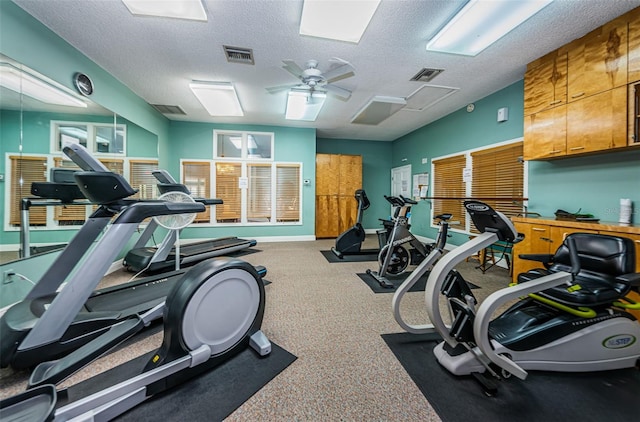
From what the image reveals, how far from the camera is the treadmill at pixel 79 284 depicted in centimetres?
140

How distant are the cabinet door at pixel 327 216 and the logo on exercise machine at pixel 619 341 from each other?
5431 millimetres

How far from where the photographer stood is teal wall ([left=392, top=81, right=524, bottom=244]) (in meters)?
3.75

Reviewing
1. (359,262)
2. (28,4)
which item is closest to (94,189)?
(28,4)

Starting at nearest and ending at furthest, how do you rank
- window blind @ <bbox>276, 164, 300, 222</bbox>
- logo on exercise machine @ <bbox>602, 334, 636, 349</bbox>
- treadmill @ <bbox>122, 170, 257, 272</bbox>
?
logo on exercise machine @ <bbox>602, 334, 636, 349</bbox> → treadmill @ <bbox>122, 170, 257, 272</bbox> → window blind @ <bbox>276, 164, 300, 222</bbox>

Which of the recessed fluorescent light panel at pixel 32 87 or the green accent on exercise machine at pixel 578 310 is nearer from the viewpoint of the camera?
the green accent on exercise machine at pixel 578 310

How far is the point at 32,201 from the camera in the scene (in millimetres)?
2262

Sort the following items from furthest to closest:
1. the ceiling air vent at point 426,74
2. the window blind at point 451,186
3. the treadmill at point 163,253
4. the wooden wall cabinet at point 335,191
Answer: the wooden wall cabinet at point 335,191
the window blind at point 451,186
the ceiling air vent at point 426,74
the treadmill at point 163,253

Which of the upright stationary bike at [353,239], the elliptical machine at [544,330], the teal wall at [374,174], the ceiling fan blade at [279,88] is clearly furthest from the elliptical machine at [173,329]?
the teal wall at [374,174]

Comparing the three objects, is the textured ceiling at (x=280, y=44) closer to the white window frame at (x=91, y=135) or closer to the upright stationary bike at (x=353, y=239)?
the white window frame at (x=91, y=135)

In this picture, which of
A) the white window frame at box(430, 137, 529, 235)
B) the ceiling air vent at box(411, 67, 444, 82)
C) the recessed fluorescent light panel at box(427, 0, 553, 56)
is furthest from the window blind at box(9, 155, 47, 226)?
the white window frame at box(430, 137, 529, 235)

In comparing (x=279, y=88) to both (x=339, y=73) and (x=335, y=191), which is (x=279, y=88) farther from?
(x=335, y=191)

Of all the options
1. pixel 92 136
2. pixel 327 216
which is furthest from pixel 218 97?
pixel 327 216

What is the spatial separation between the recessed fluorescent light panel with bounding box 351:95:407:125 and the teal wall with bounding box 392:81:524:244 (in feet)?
4.28

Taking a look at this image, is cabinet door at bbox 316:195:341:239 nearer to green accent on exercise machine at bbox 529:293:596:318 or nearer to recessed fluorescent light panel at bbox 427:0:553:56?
recessed fluorescent light panel at bbox 427:0:553:56
